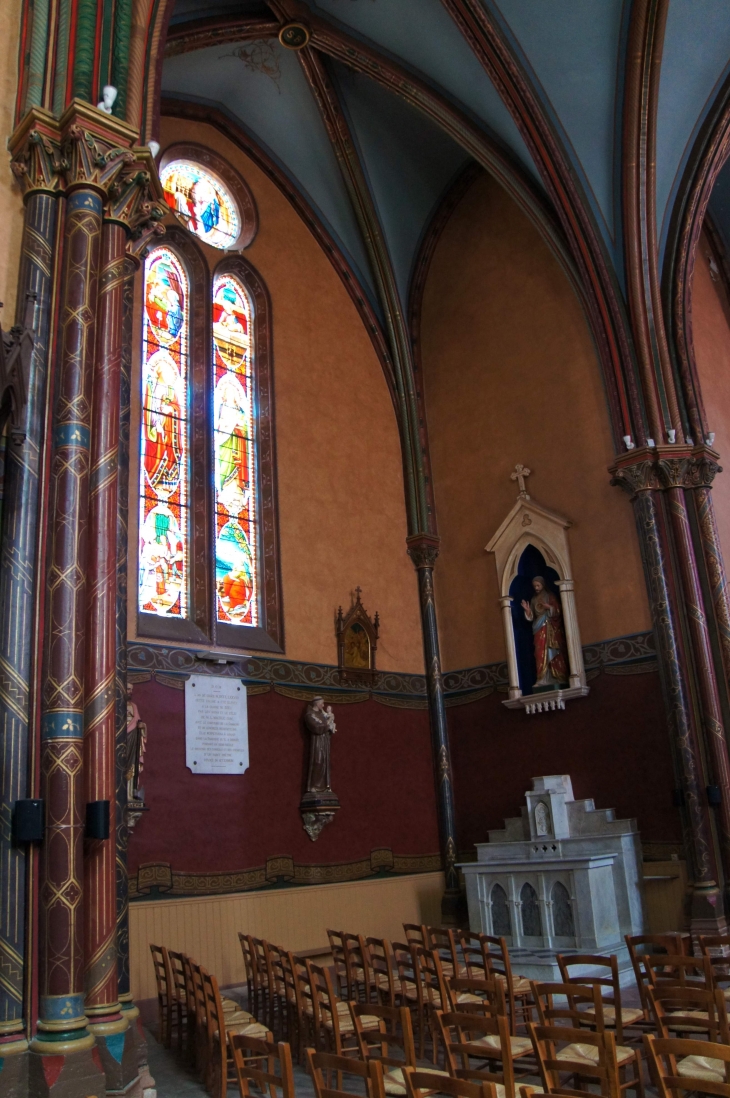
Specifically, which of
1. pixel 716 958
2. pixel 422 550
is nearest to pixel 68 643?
pixel 716 958

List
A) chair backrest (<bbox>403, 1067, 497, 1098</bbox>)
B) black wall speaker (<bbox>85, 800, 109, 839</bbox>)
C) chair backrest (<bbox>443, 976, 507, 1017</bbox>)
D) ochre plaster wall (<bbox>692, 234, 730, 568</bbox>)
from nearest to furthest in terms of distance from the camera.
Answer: chair backrest (<bbox>403, 1067, 497, 1098</bbox>), chair backrest (<bbox>443, 976, 507, 1017</bbox>), black wall speaker (<bbox>85, 800, 109, 839</bbox>), ochre plaster wall (<bbox>692, 234, 730, 568</bbox>)

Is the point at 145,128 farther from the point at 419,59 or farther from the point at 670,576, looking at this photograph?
the point at 670,576

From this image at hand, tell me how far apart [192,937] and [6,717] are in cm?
560

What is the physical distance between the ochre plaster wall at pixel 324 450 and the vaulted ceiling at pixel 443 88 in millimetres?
718

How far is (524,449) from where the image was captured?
14234 millimetres

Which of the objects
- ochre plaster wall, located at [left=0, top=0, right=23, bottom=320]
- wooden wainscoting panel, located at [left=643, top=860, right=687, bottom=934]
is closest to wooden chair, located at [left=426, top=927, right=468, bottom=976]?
wooden wainscoting panel, located at [left=643, top=860, right=687, bottom=934]

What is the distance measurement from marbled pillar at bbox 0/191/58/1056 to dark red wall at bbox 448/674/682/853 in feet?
27.9

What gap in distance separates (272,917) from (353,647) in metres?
3.89

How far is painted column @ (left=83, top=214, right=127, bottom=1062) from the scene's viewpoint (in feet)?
19.0

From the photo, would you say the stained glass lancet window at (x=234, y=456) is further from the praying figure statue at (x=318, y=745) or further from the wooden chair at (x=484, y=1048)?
the wooden chair at (x=484, y=1048)

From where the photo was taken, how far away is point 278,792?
11.8 meters

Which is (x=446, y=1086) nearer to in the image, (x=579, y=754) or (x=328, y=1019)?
(x=328, y=1019)

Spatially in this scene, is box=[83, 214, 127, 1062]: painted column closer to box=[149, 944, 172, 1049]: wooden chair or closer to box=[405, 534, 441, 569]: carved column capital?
box=[149, 944, 172, 1049]: wooden chair

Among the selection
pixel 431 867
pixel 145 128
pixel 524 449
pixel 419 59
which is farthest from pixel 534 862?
pixel 419 59
